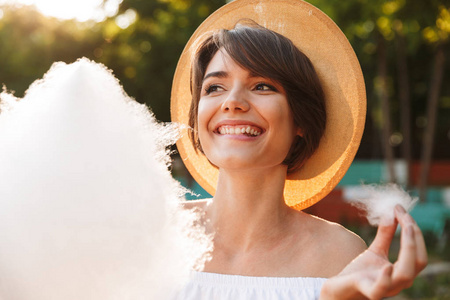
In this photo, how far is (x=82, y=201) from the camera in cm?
131

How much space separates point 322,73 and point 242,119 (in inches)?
20.6

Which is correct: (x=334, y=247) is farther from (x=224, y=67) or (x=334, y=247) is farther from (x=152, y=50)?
(x=152, y=50)

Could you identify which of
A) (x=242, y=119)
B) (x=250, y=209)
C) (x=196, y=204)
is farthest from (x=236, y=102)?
(x=196, y=204)

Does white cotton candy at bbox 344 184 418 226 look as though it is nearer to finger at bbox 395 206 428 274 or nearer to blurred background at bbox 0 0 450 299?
finger at bbox 395 206 428 274

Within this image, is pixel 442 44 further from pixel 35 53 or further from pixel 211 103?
pixel 211 103

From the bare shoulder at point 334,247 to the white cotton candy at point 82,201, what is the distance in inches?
32.5

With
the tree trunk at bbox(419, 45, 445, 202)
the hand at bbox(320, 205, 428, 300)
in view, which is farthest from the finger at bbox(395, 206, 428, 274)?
the tree trunk at bbox(419, 45, 445, 202)

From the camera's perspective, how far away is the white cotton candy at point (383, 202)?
157cm

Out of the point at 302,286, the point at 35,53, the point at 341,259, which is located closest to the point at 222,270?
the point at 302,286

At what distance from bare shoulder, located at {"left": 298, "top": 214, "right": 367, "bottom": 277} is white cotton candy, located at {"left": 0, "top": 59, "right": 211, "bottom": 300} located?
825 mm

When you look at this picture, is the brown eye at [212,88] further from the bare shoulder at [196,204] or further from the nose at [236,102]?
the bare shoulder at [196,204]

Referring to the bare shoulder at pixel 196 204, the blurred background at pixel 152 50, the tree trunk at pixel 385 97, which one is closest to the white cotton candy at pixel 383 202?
the bare shoulder at pixel 196 204

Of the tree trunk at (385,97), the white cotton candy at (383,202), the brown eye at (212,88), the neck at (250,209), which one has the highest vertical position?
the tree trunk at (385,97)

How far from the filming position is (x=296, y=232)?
227 cm
